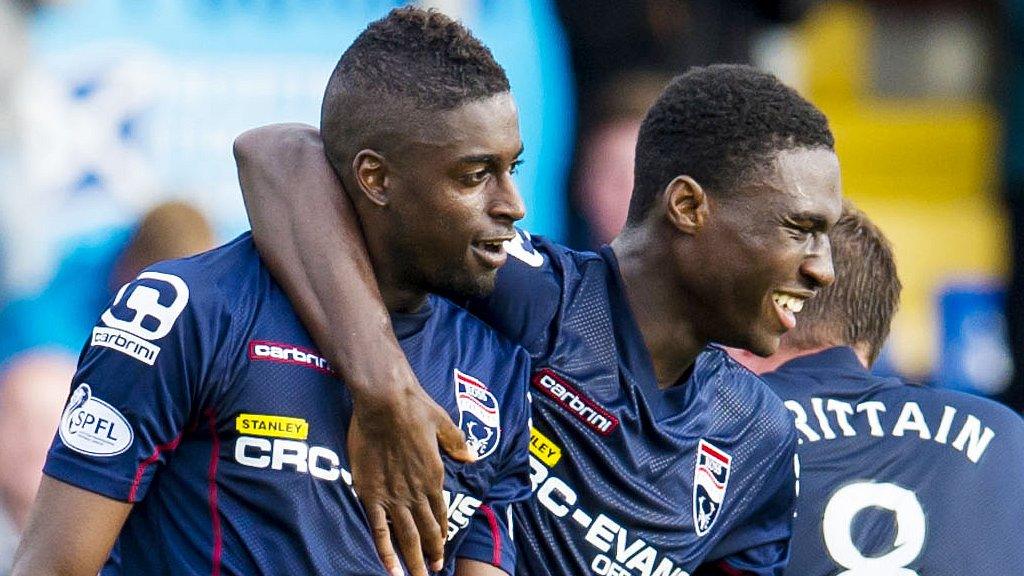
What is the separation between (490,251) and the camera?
3.44 meters

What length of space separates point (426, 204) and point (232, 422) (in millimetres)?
535

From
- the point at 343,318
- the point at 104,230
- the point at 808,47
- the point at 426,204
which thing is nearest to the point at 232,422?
the point at 343,318

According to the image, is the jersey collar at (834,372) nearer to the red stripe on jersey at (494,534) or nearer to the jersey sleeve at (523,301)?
the jersey sleeve at (523,301)

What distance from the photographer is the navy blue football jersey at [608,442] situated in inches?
152

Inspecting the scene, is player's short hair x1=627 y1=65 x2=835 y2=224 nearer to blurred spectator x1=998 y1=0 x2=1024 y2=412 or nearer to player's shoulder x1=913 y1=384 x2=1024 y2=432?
player's shoulder x1=913 y1=384 x2=1024 y2=432

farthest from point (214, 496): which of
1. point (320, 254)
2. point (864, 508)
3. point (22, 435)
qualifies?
point (22, 435)

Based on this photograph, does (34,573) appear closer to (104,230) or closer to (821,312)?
(821,312)

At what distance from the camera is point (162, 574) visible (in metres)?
3.20

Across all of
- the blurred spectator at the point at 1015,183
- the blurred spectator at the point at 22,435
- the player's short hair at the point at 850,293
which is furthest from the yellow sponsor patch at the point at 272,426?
the blurred spectator at the point at 1015,183

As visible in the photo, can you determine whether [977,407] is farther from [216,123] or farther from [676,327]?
[216,123]

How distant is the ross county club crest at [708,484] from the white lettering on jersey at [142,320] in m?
1.32

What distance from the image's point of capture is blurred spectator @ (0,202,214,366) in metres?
6.42

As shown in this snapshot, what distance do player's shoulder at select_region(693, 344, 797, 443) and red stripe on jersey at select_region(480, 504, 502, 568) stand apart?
72 centimetres

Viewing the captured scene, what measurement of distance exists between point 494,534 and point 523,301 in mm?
530
